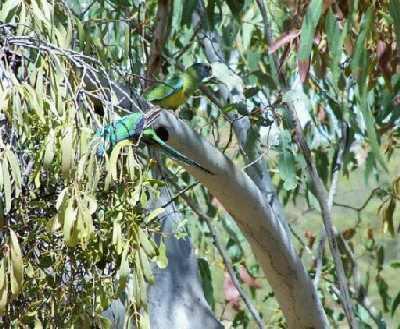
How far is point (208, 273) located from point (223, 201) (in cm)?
103

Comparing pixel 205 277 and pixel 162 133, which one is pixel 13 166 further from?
pixel 205 277

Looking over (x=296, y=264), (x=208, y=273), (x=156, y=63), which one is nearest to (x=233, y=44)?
(x=208, y=273)

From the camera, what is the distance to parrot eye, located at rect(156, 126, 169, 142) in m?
1.38

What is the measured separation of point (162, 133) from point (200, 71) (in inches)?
13.5

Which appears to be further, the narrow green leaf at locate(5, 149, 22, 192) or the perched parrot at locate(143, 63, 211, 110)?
the perched parrot at locate(143, 63, 211, 110)

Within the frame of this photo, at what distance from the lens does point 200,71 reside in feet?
5.60

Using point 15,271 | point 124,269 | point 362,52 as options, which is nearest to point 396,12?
point 362,52

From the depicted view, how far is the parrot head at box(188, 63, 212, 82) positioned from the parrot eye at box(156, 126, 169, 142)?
0.26 meters

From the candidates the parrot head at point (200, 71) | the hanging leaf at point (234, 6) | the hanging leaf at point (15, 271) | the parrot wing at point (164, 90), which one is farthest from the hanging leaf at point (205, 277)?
the hanging leaf at point (15, 271)

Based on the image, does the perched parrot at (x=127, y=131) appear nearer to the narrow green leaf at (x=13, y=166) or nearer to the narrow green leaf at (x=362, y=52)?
the narrow green leaf at (x=13, y=166)

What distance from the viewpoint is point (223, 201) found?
5.31 feet

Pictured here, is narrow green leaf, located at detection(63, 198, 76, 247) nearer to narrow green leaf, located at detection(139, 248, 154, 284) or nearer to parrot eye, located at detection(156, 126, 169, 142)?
narrow green leaf, located at detection(139, 248, 154, 284)

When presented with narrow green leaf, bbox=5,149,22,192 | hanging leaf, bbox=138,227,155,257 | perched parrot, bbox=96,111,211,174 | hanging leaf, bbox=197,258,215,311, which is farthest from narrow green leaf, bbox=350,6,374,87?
hanging leaf, bbox=197,258,215,311

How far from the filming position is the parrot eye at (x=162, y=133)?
1380 millimetres
